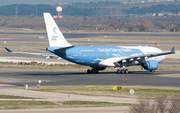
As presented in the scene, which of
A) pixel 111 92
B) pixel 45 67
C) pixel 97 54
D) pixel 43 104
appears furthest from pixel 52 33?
pixel 43 104

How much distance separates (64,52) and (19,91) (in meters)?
16.3

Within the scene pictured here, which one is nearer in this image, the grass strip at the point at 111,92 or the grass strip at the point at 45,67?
the grass strip at the point at 111,92

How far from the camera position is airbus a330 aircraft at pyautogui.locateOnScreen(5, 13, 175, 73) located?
166ft

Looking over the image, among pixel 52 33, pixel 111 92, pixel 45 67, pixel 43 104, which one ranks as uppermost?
pixel 52 33

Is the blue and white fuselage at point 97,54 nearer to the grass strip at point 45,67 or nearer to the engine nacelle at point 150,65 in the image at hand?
the engine nacelle at point 150,65

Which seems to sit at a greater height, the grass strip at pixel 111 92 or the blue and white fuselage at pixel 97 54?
the blue and white fuselage at pixel 97 54

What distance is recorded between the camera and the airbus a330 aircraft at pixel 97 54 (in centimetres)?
5066

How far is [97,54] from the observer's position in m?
53.3

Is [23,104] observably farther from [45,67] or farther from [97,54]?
[45,67]

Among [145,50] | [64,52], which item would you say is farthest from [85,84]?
[145,50]

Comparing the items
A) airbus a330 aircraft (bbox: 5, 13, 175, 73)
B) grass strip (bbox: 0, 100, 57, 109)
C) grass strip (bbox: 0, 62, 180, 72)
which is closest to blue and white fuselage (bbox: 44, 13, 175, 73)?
airbus a330 aircraft (bbox: 5, 13, 175, 73)

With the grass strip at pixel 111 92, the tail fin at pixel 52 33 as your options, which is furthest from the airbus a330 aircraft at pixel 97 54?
the grass strip at pixel 111 92

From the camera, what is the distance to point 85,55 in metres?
52.1

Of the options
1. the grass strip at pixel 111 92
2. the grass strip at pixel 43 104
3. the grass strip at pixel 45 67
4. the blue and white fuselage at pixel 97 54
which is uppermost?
the blue and white fuselage at pixel 97 54
